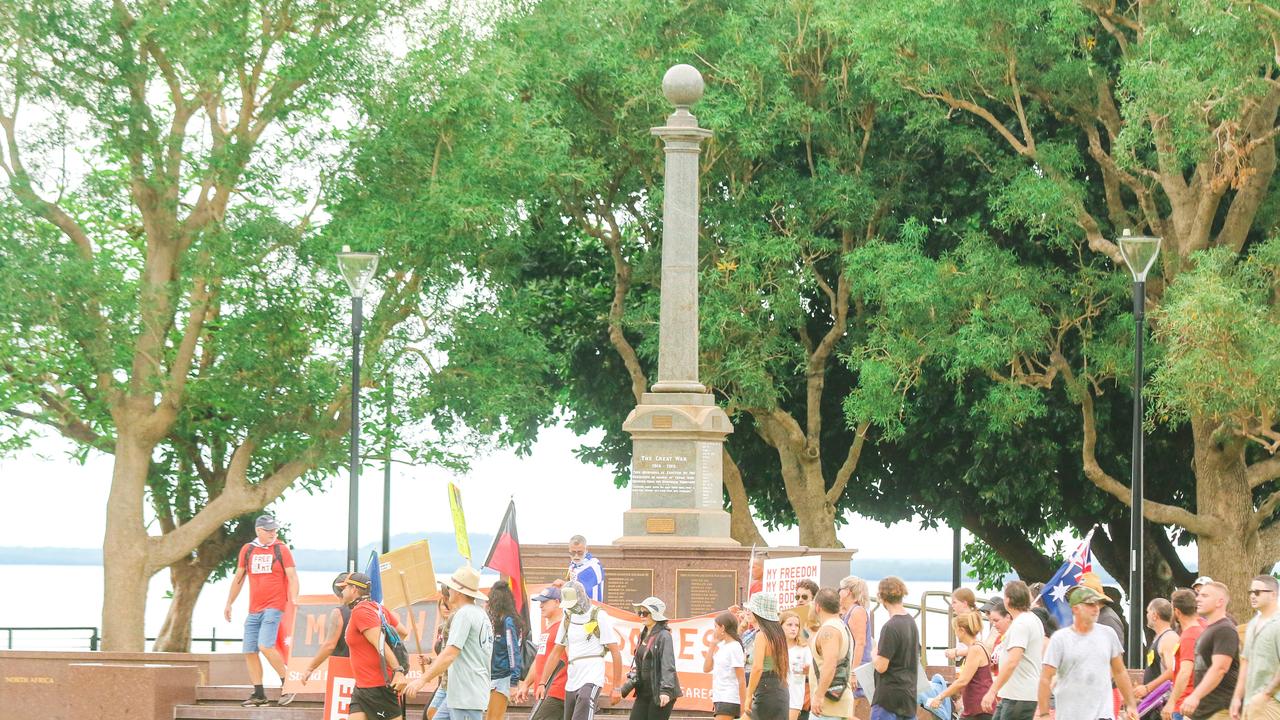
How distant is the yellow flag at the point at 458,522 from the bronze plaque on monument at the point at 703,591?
3195 millimetres

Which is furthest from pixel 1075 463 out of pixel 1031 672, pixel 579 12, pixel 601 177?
pixel 1031 672

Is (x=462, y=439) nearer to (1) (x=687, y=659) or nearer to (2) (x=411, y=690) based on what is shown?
(1) (x=687, y=659)

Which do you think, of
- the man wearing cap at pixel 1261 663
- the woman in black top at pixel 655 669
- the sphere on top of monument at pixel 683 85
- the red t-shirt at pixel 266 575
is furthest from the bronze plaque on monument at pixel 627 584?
the man wearing cap at pixel 1261 663

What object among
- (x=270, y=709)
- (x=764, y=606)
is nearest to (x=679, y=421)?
(x=270, y=709)

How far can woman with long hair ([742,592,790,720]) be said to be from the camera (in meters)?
13.8

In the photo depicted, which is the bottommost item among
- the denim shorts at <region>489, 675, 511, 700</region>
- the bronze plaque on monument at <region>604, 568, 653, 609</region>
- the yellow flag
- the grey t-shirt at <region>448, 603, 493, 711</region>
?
the denim shorts at <region>489, 675, 511, 700</region>

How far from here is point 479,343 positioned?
104 feet

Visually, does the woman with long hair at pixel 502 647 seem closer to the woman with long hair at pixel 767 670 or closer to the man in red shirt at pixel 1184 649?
the woman with long hair at pixel 767 670

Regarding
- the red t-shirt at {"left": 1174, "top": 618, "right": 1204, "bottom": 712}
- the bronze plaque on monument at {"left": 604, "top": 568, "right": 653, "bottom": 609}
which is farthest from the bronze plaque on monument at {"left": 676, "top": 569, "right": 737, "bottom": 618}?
the red t-shirt at {"left": 1174, "top": 618, "right": 1204, "bottom": 712}

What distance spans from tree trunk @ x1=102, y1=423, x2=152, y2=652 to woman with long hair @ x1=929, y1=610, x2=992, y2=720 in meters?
18.5

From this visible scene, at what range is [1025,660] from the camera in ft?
44.7

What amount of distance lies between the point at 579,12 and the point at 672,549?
1322 centimetres

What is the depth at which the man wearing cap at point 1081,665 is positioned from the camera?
12711 millimetres

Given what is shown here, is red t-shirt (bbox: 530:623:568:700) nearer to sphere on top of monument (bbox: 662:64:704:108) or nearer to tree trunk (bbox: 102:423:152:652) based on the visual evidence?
sphere on top of monument (bbox: 662:64:704:108)
